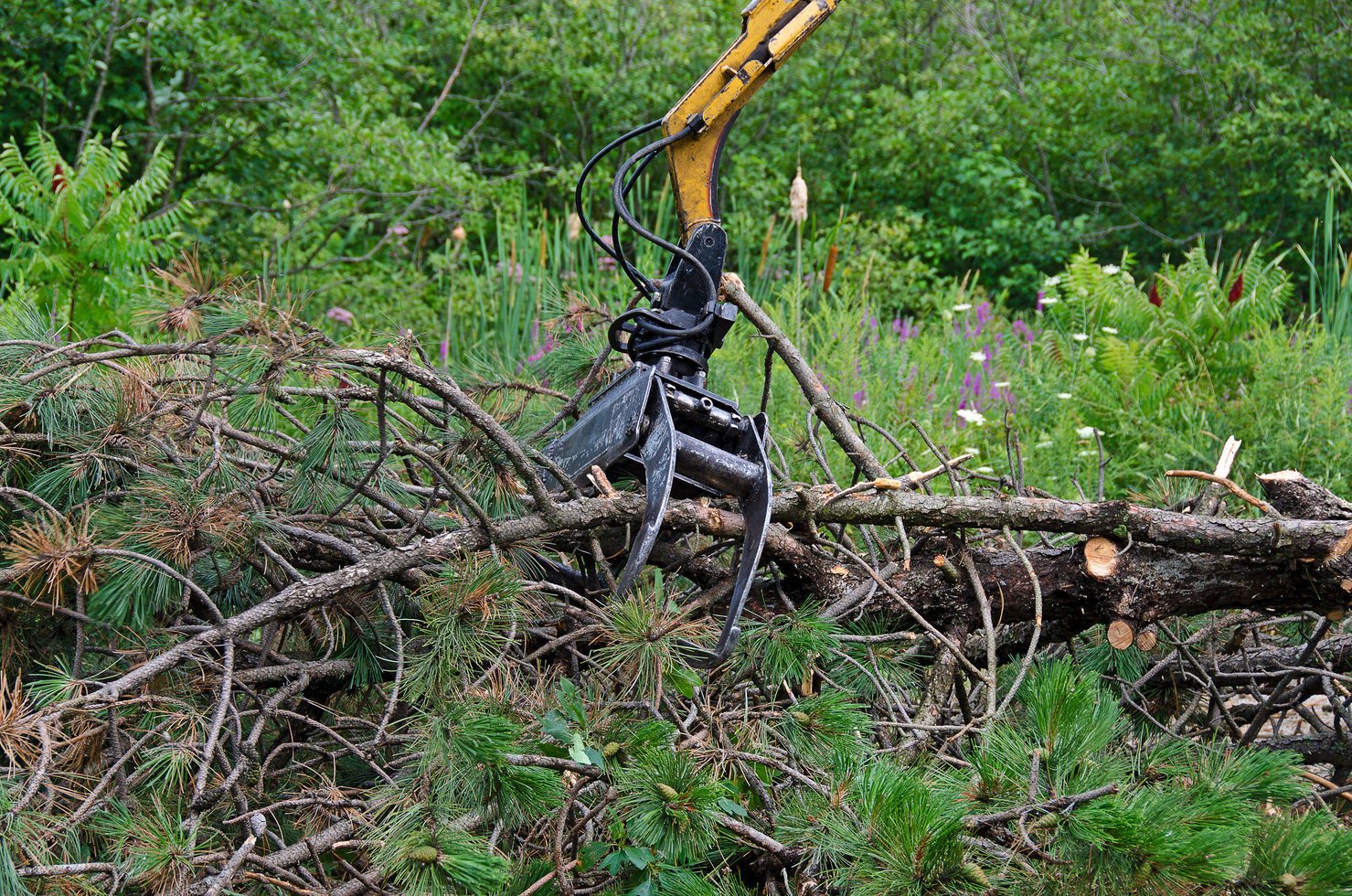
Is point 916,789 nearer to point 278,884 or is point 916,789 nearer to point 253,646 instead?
point 278,884

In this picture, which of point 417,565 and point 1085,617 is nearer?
point 417,565

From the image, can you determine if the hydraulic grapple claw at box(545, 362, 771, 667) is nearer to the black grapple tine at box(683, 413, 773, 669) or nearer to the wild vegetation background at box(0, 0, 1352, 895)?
the black grapple tine at box(683, 413, 773, 669)

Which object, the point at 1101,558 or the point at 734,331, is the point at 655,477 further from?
the point at 734,331

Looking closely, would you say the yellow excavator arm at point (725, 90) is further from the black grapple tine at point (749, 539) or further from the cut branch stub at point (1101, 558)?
the cut branch stub at point (1101, 558)

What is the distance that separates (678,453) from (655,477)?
7 cm

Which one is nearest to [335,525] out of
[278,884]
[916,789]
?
[278,884]

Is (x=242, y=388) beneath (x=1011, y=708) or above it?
above

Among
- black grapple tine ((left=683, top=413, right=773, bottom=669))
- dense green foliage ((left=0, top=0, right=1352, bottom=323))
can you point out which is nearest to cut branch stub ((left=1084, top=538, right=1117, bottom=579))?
black grapple tine ((left=683, top=413, right=773, bottom=669))

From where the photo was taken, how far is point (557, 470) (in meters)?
1.87

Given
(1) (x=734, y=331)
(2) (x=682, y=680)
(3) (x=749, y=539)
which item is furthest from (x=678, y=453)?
(1) (x=734, y=331)

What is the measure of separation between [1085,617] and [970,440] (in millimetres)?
2248

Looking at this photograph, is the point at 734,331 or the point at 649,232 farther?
the point at 734,331

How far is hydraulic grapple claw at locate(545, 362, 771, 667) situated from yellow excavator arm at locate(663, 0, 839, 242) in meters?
0.42

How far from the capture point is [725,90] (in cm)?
210
